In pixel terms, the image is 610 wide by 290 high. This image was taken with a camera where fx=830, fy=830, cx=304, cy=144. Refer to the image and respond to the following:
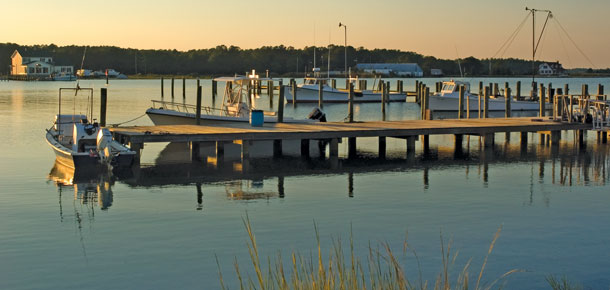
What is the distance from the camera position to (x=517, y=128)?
2898 centimetres

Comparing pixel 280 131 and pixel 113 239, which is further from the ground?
pixel 280 131

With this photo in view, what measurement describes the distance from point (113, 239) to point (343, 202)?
5922mm

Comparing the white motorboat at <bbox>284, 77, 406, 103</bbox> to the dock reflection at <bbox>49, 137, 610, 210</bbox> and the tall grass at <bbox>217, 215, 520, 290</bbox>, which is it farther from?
the tall grass at <bbox>217, 215, 520, 290</bbox>

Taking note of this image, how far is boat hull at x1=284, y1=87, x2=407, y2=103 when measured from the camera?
220 feet

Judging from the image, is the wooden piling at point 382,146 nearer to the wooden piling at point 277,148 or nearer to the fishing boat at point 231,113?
the fishing boat at point 231,113

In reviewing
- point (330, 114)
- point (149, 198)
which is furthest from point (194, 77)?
point (149, 198)

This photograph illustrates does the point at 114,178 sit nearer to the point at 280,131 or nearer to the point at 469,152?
the point at 280,131

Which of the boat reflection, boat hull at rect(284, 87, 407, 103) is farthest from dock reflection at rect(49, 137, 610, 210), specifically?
boat hull at rect(284, 87, 407, 103)

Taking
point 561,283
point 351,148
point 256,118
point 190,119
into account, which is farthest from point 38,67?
point 561,283

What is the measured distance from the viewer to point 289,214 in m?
17.8

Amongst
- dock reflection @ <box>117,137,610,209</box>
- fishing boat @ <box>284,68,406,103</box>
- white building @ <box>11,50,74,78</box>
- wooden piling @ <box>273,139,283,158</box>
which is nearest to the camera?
dock reflection @ <box>117,137,610,209</box>

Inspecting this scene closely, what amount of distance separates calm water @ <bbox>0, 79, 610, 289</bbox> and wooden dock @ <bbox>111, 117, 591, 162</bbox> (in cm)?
85

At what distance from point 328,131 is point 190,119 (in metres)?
7.61

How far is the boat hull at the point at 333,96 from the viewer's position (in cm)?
6704
